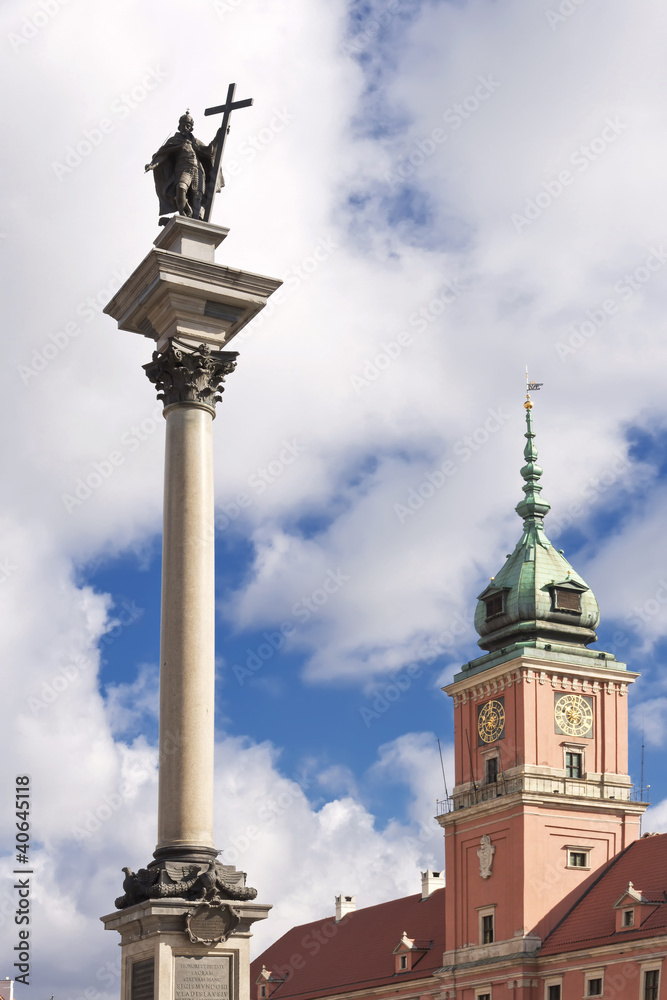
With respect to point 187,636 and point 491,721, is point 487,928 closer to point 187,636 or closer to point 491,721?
point 491,721

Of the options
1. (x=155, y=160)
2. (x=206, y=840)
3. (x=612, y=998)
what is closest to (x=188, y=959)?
(x=206, y=840)

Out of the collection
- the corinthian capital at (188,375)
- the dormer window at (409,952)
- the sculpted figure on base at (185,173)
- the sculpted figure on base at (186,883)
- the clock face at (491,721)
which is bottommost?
the sculpted figure on base at (186,883)

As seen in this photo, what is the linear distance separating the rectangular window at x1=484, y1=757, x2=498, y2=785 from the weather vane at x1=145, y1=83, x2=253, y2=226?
47.9 metres

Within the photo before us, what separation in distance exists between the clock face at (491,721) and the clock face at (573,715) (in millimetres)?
2237

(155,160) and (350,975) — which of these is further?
(350,975)

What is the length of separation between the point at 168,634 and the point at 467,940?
49777mm

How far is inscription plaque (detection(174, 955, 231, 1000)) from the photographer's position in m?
13.9

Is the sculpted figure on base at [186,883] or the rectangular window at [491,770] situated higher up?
the rectangular window at [491,770]

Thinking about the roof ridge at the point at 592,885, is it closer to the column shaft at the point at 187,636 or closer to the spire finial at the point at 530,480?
the spire finial at the point at 530,480

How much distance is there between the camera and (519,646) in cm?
6244

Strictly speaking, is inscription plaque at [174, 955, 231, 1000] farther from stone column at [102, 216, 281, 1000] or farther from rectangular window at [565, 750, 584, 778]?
rectangular window at [565, 750, 584, 778]

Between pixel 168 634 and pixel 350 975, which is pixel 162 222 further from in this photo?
pixel 350 975

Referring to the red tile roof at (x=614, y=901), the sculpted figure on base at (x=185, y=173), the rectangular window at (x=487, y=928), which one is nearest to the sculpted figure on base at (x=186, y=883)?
the sculpted figure on base at (x=185, y=173)

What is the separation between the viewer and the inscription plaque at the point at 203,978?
45.8ft
